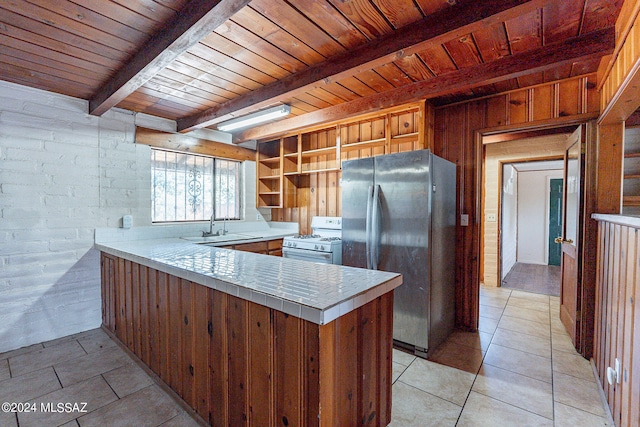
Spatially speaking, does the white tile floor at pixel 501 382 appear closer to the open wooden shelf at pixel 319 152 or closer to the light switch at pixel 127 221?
the open wooden shelf at pixel 319 152

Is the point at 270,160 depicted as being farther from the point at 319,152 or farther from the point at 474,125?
the point at 474,125

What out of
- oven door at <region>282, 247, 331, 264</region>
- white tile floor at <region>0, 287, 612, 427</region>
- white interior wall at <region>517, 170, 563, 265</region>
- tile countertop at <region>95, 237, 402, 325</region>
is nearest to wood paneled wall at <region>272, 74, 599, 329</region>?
white tile floor at <region>0, 287, 612, 427</region>

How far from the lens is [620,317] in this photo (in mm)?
1612

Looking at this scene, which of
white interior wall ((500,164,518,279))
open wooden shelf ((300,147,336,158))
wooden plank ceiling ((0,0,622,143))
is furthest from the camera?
white interior wall ((500,164,518,279))

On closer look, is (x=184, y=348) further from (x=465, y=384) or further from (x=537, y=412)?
(x=537, y=412)

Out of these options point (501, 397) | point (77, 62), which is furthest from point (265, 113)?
point (501, 397)

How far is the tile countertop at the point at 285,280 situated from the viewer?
3.67 feet

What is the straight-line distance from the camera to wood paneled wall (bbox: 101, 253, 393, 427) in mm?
1117

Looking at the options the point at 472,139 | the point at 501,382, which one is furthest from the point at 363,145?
the point at 501,382

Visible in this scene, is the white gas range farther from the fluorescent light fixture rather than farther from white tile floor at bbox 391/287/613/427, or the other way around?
the fluorescent light fixture

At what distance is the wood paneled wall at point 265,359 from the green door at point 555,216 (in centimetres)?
683

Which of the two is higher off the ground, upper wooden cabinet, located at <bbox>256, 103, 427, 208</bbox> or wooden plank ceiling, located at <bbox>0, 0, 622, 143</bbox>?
wooden plank ceiling, located at <bbox>0, 0, 622, 143</bbox>

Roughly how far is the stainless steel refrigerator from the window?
2.09 meters

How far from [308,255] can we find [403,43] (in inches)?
90.8
